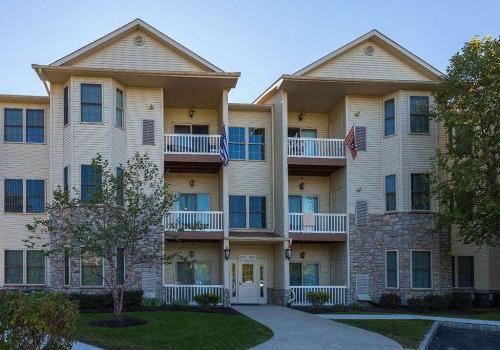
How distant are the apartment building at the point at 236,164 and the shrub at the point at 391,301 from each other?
50 cm

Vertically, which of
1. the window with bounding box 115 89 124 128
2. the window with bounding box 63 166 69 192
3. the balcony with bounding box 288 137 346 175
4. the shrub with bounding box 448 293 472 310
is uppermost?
the window with bounding box 115 89 124 128

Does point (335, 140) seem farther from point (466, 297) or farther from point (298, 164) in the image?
point (466, 297)

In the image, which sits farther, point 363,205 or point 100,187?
point 363,205

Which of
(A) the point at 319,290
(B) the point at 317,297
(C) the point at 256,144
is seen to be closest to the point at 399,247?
(A) the point at 319,290

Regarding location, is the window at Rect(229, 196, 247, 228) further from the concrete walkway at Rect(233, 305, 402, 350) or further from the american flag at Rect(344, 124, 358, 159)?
the concrete walkway at Rect(233, 305, 402, 350)

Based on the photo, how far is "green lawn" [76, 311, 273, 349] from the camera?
16.2 metres

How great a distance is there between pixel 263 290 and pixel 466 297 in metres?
9.25

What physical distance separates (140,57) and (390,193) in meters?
12.6

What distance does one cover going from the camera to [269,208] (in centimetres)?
3153

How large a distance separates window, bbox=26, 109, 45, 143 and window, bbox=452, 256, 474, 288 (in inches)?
790

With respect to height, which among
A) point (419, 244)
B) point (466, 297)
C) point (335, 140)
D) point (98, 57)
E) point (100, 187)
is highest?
point (98, 57)

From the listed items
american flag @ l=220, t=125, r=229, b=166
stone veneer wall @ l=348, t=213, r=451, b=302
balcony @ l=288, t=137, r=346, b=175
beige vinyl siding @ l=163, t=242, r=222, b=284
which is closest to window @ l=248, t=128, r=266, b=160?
balcony @ l=288, t=137, r=346, b=175

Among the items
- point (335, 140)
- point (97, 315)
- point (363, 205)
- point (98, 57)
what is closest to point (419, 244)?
point (363, 205)

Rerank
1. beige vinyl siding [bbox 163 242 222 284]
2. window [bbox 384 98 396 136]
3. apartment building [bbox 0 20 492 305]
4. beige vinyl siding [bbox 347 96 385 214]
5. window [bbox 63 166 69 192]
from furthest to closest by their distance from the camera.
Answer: beige vinyl siding [bbox 163 242 222 284] < beige vinyl siding [bbox 347 96 385 214] < window [bbox 384 98 396 136] < apartment building [bbox 0 20 492 305] < window [bbox 63 166 69 192]
